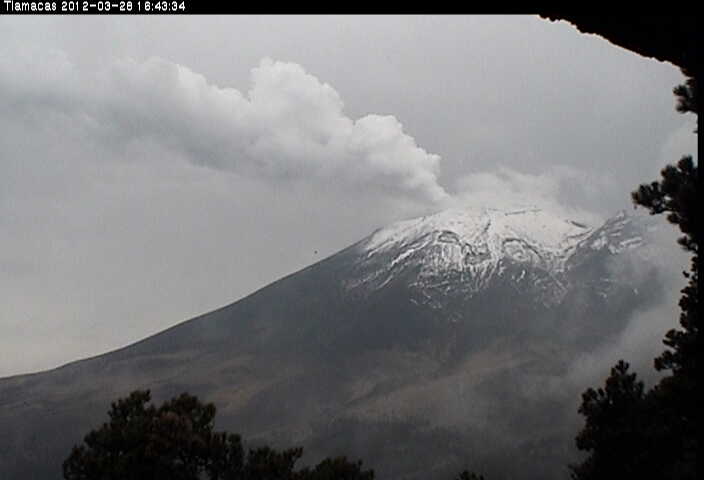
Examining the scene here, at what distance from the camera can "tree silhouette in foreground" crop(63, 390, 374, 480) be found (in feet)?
54.7

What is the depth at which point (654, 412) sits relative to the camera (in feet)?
47.3

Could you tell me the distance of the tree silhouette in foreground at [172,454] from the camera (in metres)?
→ 16.7

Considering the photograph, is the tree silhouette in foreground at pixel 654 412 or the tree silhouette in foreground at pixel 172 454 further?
the tree silhouette in foreground at pixel 172 454

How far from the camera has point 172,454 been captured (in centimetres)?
1722

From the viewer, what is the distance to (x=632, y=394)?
15.1 m

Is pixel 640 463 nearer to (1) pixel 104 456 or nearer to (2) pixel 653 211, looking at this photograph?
(2) pixel 653 211

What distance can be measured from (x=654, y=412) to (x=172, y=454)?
11670mm

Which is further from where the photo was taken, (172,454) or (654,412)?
(172,454)

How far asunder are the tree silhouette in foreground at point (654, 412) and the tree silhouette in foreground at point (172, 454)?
18.4 ft

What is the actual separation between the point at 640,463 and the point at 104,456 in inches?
502

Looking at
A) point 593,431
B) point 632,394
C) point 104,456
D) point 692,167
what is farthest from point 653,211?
point 104,456

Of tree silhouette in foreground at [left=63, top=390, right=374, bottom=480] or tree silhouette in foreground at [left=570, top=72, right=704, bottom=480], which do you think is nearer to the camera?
tree silhouette in foreground at [left=570, top=72, right=704, bottom=480]

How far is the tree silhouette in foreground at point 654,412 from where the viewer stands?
12633 mm

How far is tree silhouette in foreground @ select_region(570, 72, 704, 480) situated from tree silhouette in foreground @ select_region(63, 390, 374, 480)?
562cm
